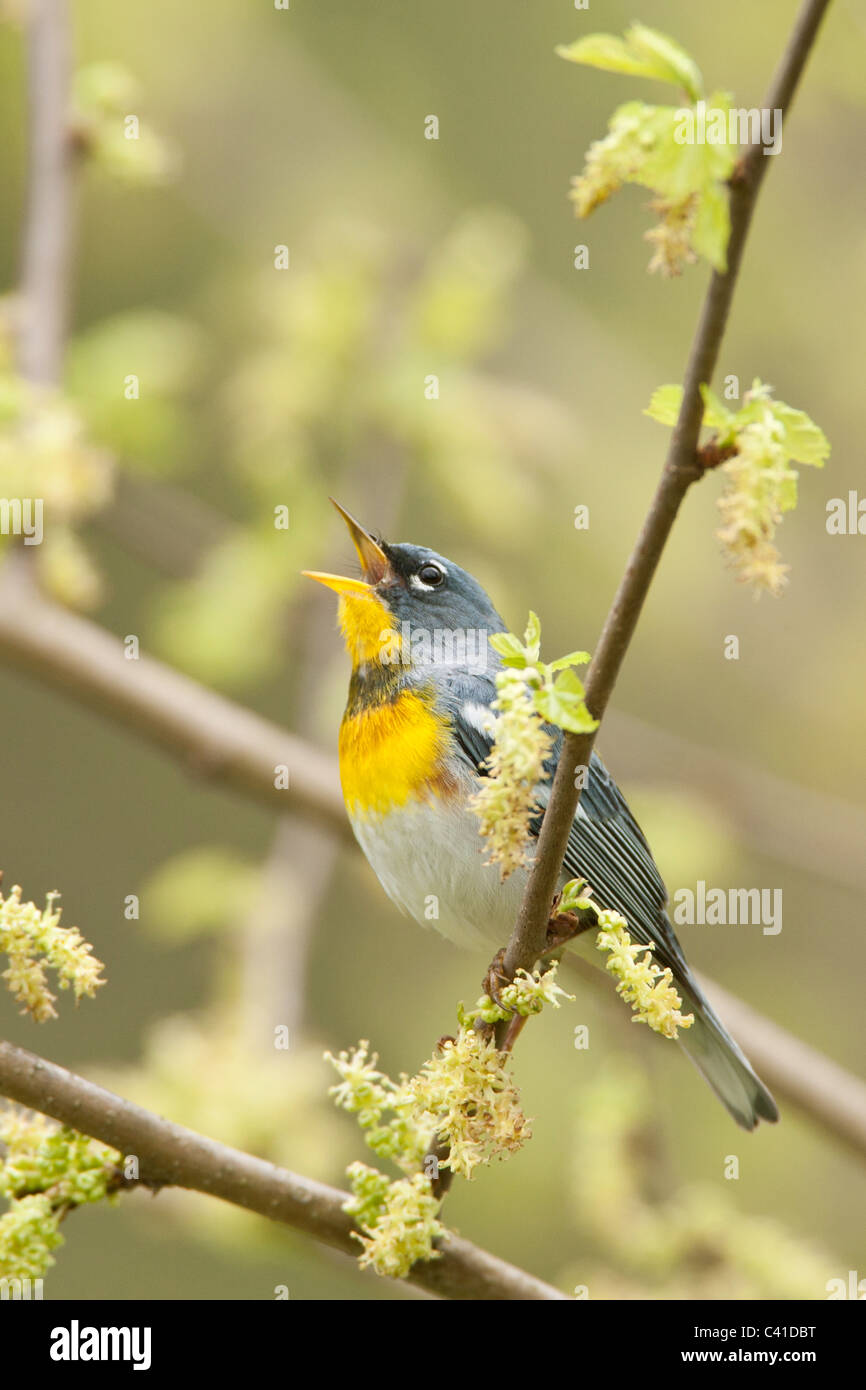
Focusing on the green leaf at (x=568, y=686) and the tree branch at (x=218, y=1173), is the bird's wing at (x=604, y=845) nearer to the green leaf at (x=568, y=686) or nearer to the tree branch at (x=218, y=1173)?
the tree branch at (x=218, y=1173)

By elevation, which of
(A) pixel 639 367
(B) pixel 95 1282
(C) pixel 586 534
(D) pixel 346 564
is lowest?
(B) pixel 95 1282

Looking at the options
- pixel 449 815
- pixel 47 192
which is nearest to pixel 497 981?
pixel 449 815

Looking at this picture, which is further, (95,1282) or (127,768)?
(127,768)

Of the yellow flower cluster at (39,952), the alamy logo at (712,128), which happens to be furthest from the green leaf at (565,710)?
the yellow flower cluster at (39,952)

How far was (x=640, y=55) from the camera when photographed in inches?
63.4

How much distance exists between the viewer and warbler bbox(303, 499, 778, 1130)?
139 inches

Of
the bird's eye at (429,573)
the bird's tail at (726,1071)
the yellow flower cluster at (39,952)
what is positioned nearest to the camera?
the yellow flower cluster at (39,952)

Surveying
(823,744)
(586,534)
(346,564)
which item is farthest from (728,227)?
(823,744)

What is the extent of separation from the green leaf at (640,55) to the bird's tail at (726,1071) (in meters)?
2.54

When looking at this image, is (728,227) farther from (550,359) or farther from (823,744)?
(823,744)

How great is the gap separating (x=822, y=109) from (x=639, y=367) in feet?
4.58

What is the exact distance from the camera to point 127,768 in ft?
27.3

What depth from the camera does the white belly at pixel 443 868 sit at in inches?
137

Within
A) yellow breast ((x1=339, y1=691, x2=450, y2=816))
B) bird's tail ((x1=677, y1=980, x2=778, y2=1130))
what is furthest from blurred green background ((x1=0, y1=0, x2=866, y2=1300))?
yellow breast ((x1=339, y1=691, x2=450, y2=816))
